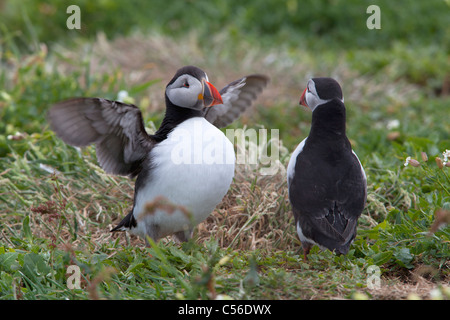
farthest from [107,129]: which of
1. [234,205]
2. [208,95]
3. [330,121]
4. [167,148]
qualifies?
[330,121]

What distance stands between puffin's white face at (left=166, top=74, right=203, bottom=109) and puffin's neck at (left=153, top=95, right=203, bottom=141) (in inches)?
1.6

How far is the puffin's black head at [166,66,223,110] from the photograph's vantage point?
3.74 m

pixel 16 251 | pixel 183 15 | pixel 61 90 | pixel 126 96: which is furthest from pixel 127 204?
pixel 183 15

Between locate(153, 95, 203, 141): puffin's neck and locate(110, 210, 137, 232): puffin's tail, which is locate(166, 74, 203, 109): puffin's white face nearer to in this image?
locate(153, 95, 203, 141): puffin's neck

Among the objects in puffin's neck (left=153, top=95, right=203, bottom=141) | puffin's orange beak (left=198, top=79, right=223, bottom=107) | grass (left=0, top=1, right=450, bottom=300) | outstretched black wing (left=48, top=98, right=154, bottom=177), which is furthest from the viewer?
puffin's neck (left=153, top=95, right=203, bottom=141)

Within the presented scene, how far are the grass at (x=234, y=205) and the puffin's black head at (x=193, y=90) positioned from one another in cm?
86

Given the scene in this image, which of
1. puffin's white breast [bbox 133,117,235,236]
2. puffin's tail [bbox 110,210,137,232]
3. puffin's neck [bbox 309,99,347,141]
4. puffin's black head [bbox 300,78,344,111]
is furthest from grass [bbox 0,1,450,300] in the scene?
puffin's black head [bbox 300,78,344,111]

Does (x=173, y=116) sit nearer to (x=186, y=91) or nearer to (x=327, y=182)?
(x=186, y=91)

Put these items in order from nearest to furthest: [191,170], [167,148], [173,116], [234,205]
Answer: [191,170] < [167,148] < [173,116] < [234,205]

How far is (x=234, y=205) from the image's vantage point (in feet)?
15.2

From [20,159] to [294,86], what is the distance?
4370 mm

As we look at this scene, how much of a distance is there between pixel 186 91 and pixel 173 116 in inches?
8.8

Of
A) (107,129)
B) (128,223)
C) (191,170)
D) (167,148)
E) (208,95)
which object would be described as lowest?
(128,223)
